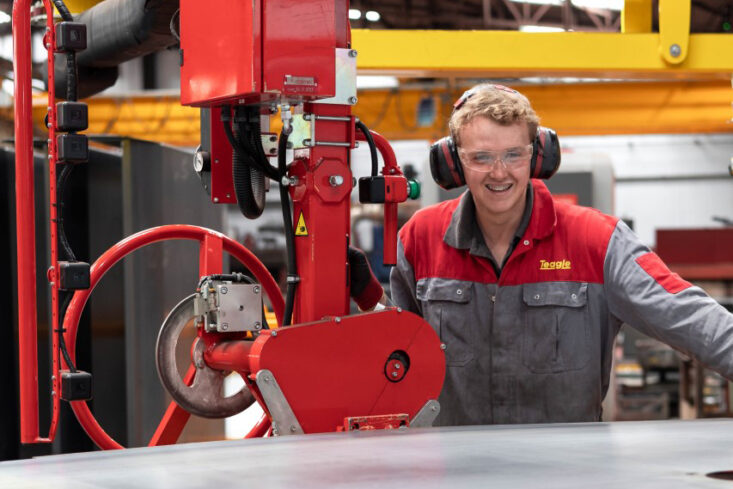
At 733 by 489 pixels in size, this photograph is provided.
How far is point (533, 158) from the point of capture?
7.54 ft

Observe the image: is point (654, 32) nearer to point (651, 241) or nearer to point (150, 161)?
point (150, 161)

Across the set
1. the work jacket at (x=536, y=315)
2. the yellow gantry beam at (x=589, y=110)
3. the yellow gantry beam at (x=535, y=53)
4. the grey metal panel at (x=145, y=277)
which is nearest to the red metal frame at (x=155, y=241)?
the work jacket at (x=536, y=315)

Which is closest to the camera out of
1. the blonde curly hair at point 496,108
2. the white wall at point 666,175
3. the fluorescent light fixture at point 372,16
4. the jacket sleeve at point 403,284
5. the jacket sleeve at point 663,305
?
the jacket sleeve at point 663,305

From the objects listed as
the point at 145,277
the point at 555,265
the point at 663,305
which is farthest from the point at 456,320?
the point at 145,277

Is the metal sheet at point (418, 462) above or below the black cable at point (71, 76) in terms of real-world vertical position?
below

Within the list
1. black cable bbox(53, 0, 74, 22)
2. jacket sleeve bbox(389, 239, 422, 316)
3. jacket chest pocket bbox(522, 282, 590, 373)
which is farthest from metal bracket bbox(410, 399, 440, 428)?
black cable bbox(53, 0, 74, 22)

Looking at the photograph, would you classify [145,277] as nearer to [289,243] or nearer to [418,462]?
[289,243]

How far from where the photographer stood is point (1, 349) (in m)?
A: 3.45

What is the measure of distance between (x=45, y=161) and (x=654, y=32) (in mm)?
2614

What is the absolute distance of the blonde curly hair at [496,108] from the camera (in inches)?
85.6

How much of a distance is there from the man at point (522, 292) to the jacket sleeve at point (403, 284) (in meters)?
0.08

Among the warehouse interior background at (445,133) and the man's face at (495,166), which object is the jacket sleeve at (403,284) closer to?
the man's face at (495,166)

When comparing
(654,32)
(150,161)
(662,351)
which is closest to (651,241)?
(662,351)

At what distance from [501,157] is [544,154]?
0.51 feet
